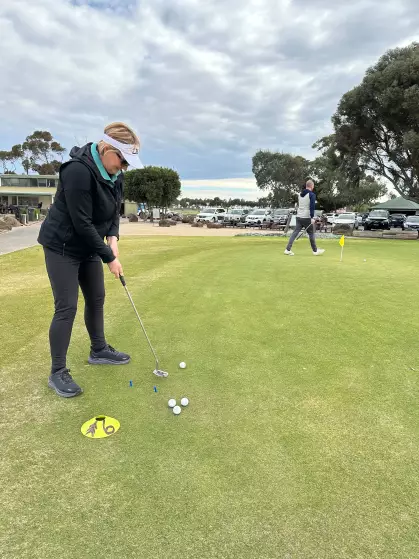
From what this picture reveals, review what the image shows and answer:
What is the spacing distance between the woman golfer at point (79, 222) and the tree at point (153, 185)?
47891 millimetres

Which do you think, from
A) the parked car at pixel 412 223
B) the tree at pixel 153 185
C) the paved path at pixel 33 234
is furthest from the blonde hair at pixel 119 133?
the tree at pixel 153 185

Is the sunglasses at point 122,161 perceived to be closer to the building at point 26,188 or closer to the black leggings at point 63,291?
the black leggings at point 63,291

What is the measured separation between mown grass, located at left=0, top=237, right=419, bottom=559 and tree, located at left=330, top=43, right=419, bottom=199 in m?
23.7

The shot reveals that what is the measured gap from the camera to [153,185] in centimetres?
5016

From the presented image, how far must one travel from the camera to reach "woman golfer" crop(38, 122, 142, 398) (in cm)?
303

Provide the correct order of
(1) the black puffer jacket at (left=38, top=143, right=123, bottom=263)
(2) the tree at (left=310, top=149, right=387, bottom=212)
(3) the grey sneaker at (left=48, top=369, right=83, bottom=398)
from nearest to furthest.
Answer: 1. (1) the black puffer jacket at (left=38, top=143, right=123, bottom=263)
2. (3) the grey sneaker at (left=48, top=369, right=83, bottom=398)
3. (2) the tree at (left=310, top=149, right=387, bottom=212)

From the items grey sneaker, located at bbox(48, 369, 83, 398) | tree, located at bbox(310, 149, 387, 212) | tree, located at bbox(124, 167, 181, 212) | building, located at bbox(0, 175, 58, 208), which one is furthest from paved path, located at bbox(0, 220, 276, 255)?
building, located at bbox(0, 175, 58, 208)

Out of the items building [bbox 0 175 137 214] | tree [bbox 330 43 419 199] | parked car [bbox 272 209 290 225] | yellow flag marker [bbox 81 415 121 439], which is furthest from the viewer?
building [bbox 0 175 137 214]

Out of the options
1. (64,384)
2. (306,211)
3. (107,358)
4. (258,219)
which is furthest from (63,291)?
(258,219)

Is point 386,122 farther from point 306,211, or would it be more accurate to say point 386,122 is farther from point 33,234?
point 33,234

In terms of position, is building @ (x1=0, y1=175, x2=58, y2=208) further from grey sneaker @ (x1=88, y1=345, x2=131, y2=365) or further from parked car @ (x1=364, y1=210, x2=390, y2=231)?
grey sneaker @ (x1=88, y1=345, x2=131, y2=365)

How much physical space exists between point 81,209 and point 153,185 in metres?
48.8

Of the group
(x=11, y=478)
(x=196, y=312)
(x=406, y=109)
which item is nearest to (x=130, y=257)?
(x=196, y=312)

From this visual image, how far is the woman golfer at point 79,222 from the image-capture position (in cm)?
303
